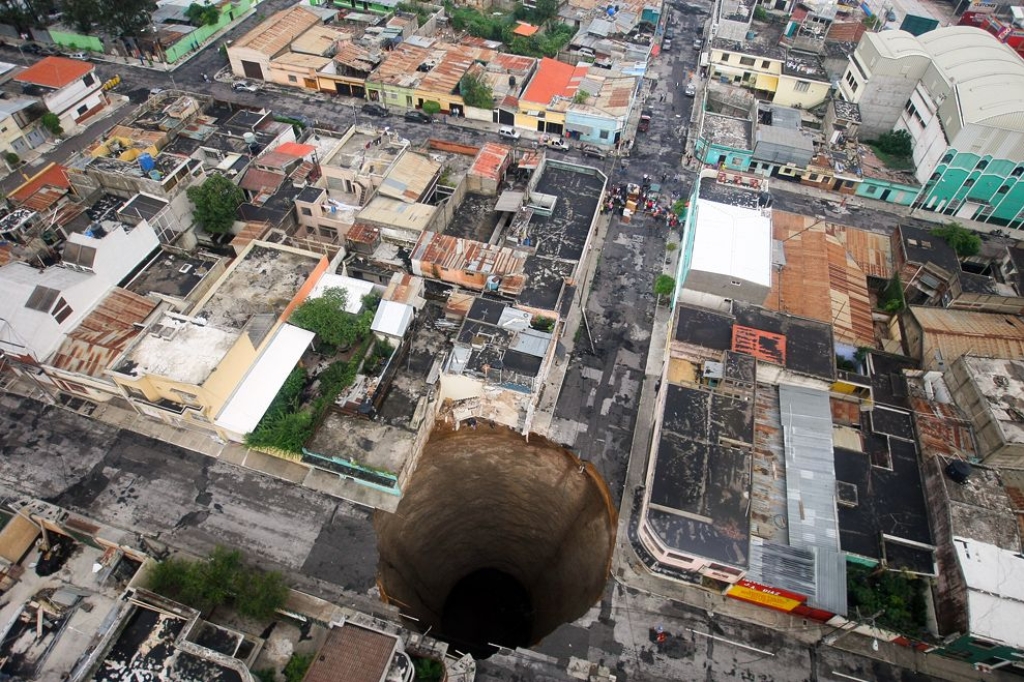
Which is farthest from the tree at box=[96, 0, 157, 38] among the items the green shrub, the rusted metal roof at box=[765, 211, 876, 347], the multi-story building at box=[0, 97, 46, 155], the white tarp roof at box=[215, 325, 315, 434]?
the rusted metal roof at box=[765, 211, 876, 347]

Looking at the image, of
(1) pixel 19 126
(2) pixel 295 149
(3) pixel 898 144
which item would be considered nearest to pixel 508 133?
(2) pixel 295 149

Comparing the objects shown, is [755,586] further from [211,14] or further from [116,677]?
[211,14]

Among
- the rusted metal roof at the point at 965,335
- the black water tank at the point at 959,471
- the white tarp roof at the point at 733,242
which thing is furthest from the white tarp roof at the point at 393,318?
the rusted metal roof at the point at 965,335

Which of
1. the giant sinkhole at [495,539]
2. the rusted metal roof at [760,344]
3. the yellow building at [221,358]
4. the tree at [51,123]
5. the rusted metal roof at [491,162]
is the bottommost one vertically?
the giant sinkhole at [495,539]

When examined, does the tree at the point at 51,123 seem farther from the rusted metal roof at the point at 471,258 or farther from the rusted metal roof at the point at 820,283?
the rusted metal roof at the point at 820,283

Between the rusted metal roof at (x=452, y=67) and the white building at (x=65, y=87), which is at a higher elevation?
the white building at (x=65, y=87)

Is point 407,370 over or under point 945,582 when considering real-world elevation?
over

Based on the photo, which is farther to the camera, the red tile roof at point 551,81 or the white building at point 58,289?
the red tile roof at point 551,81

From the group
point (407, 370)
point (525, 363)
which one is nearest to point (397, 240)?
point (407, 370)
